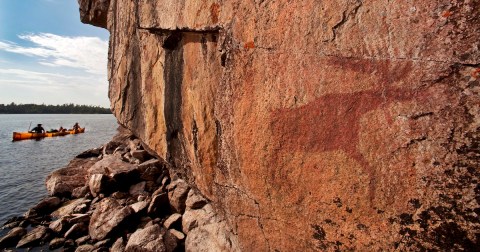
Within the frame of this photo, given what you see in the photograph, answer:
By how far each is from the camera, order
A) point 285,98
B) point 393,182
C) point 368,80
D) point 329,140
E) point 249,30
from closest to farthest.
Result: 1. point 393,182
2. point 368,80
3. point 329,140
4. point 285,98
5. point 249,30

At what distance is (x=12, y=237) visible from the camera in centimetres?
603

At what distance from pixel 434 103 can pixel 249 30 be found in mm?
1905

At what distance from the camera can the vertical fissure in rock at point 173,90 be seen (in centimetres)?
468

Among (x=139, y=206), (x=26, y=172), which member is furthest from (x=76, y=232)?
(x=26, y=172)

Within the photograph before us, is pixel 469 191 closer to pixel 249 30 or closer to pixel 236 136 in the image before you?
pixel 236 136

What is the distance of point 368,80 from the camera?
7.79ft

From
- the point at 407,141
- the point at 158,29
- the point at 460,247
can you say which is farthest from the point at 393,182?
the point at 158,29

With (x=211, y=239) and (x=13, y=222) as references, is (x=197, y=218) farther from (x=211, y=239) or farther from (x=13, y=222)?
(x=13, y=222)

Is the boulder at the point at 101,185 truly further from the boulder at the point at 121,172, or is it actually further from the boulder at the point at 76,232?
the boulder at the point at 76,232

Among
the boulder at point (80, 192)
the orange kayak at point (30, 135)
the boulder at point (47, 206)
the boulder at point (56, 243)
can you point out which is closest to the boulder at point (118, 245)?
the boulder at point (56, 243)

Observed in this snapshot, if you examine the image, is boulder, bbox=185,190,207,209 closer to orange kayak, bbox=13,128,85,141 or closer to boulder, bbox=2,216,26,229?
boulder, bbox=2,216,26,229

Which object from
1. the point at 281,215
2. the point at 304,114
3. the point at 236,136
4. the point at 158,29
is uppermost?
the point at 158,29

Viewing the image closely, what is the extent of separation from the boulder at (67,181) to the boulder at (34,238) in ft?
7.55

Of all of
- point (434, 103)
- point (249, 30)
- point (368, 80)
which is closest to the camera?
point (434, 103)
